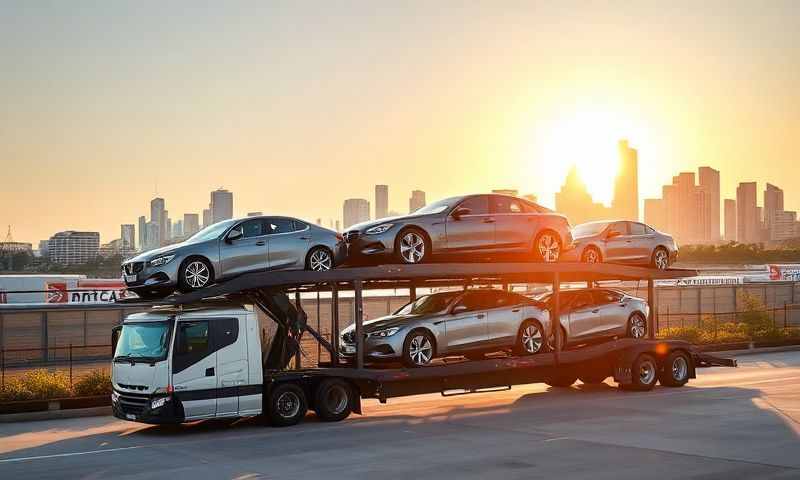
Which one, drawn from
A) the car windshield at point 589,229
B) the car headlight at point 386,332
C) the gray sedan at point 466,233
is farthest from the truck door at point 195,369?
the car windshield at point 589,229

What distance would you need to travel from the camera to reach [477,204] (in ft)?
62.8

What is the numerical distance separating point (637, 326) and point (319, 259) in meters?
9.08

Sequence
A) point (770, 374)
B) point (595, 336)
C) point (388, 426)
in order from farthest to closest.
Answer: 1. point (770, 374)
2. point (595, 336)
3. point (388, 426)

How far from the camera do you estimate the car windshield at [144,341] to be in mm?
15852

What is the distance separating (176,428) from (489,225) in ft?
23.3

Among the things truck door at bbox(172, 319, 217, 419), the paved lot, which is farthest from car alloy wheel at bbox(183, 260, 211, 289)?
the paved lot

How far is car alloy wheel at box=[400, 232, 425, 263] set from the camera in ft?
59.0

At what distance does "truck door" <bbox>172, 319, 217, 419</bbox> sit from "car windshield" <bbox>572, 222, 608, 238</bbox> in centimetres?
987

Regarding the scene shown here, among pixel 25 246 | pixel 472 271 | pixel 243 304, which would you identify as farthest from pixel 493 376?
pixel 25 246

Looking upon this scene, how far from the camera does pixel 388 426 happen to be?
17031 millimetres

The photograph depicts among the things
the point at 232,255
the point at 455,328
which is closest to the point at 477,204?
the point at 455,328

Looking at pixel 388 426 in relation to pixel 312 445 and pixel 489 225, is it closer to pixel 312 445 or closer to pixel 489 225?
pixel 312 445

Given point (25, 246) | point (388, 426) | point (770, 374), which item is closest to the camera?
point (388, 426)

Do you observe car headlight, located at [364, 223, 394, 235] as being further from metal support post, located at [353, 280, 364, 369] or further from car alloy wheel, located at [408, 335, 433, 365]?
car alloy wheel, located at [408, 335, 433, 365]
